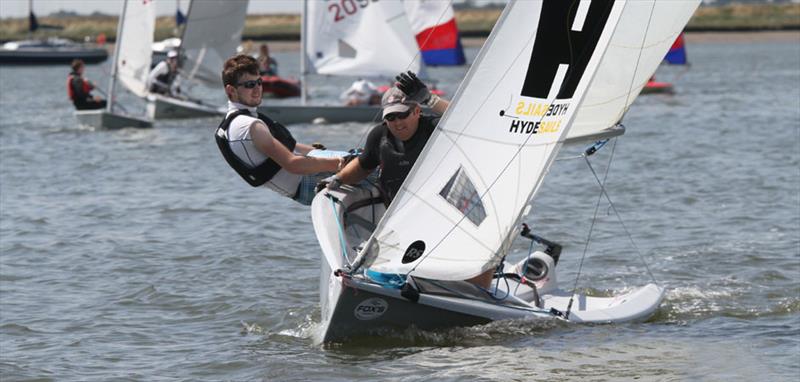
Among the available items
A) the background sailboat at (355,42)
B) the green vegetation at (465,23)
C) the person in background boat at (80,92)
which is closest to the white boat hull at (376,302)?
the background sailboat at (355,42)

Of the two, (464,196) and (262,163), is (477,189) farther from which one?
(262,163)

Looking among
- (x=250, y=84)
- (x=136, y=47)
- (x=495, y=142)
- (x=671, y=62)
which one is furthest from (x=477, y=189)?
(x=671, y=62)

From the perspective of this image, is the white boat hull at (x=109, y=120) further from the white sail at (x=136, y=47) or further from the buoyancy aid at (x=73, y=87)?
the white sail at (x=136, y=47)

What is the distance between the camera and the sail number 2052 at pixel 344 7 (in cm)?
2344

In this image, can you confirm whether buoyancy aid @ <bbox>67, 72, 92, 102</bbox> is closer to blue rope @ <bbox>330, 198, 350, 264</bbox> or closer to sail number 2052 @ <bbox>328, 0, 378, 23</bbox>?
sail number 2052 @ <bbox>328, 0, 378, 23</bbox>

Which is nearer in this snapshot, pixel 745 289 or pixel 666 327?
pixel 666 327

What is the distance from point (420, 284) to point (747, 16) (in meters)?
85.9

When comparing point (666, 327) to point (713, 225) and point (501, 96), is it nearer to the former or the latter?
point (501, 96)

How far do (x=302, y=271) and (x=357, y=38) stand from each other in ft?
43.0

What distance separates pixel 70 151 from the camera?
20.9 m

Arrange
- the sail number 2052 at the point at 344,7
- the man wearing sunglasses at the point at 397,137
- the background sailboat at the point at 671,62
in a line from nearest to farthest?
1. the man wearing sunglasses at the point at 397,137
2. the sail number 2052 at the point at 344,7
3. the background sailboat at the point at 671,62

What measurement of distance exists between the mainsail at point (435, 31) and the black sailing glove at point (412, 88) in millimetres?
18832

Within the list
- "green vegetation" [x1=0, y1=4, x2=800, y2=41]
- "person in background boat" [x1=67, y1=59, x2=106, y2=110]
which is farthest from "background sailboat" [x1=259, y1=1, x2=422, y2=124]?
"green vegetation" [x1=0, y1=4, x2=800, y2=41]

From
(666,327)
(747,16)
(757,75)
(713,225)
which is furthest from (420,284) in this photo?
(747,16)
